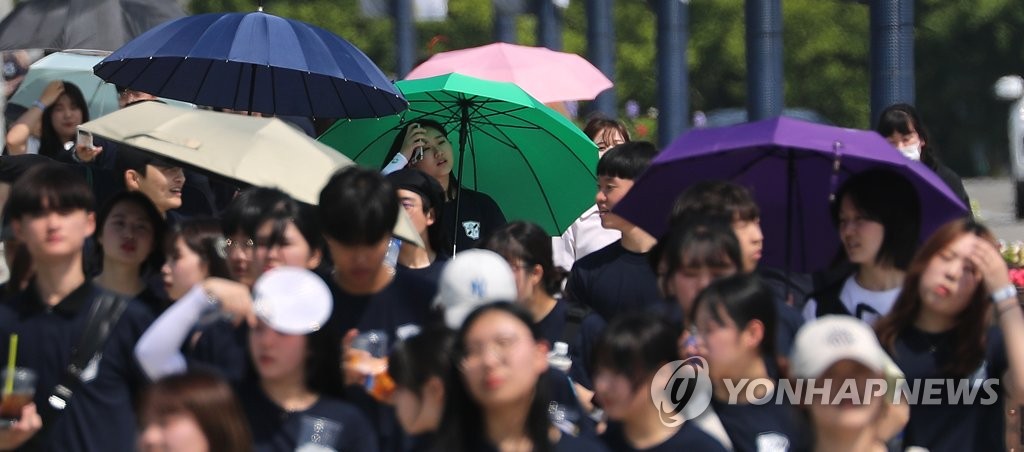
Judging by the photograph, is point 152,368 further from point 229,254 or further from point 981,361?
point 981,361

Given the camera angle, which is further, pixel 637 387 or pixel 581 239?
pixel 581 239

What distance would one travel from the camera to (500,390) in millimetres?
5086

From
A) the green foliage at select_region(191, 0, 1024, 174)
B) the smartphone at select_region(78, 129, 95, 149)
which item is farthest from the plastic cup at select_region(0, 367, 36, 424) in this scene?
the green foliage at select_region(191, 0, 1024, 174)

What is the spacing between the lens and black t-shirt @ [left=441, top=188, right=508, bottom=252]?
8508 millimetres

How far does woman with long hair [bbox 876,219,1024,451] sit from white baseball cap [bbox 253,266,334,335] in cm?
182

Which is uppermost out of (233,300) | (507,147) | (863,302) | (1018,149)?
(233,300)

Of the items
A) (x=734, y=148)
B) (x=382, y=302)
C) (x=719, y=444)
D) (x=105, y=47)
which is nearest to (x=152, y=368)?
(x=382, y=302)

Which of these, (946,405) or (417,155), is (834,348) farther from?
(417,155)

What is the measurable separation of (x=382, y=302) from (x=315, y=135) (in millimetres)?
5179

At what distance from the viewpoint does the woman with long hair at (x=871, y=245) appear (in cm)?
617

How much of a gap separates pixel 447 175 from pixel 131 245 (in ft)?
7.81

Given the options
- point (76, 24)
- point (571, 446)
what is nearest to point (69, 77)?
point (76, 24)

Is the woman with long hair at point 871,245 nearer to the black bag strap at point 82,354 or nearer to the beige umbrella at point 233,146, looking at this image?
the beige umbrella at point 233,146

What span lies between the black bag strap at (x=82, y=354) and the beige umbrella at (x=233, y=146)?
36.0 inches
